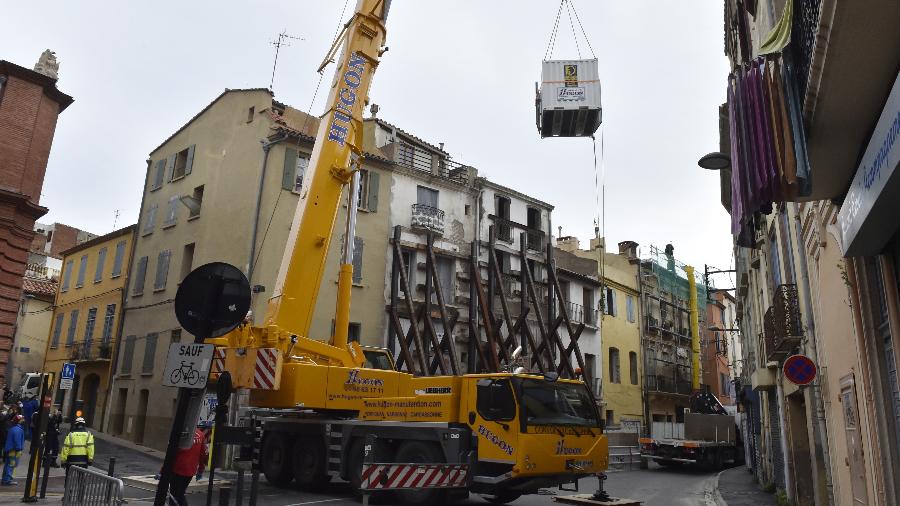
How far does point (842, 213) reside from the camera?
6.71 metres

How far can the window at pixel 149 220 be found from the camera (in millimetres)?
26891

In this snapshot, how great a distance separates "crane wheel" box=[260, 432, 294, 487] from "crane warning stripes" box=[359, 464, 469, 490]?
4.56 m

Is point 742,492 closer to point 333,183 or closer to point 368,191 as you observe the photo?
point 333,183

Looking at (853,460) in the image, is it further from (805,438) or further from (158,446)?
(158,446)

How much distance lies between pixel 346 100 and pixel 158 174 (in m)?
17.2

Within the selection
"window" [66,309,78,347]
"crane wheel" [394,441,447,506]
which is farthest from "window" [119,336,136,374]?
"crane wheel" [394,441,447,506]

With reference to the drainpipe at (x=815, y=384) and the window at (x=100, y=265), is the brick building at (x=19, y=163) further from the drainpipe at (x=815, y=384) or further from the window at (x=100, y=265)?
the drainpipe at (x=815, y=384)

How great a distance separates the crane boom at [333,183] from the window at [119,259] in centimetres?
1760

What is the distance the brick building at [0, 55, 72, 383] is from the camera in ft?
51.2

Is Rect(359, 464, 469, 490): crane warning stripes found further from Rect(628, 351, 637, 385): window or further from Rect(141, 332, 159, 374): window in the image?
Rect(628, 351, 637, 385): window

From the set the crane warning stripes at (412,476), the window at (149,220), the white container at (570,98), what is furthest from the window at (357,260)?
the crane warning stripes at (412,476)

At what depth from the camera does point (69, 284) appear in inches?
1243

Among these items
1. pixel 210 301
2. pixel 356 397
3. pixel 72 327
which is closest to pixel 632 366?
pixel 356 397

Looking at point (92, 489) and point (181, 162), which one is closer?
point (92, 489)
